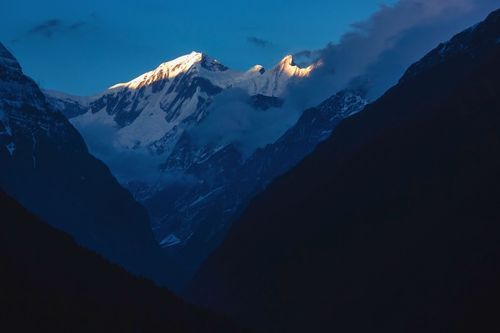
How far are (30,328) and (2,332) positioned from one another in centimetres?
722

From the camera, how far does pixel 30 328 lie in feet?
635

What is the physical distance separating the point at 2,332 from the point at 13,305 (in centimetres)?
1308

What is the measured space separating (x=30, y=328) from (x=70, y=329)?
23.4 feet

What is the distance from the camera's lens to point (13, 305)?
199625 mm

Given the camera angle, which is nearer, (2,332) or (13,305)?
(2,332)

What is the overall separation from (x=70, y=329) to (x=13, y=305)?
8.49 metres

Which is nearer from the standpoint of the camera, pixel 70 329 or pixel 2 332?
pixel 2 332

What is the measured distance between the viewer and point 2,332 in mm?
186750

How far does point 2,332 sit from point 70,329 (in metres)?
14.1

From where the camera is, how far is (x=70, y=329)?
199m
